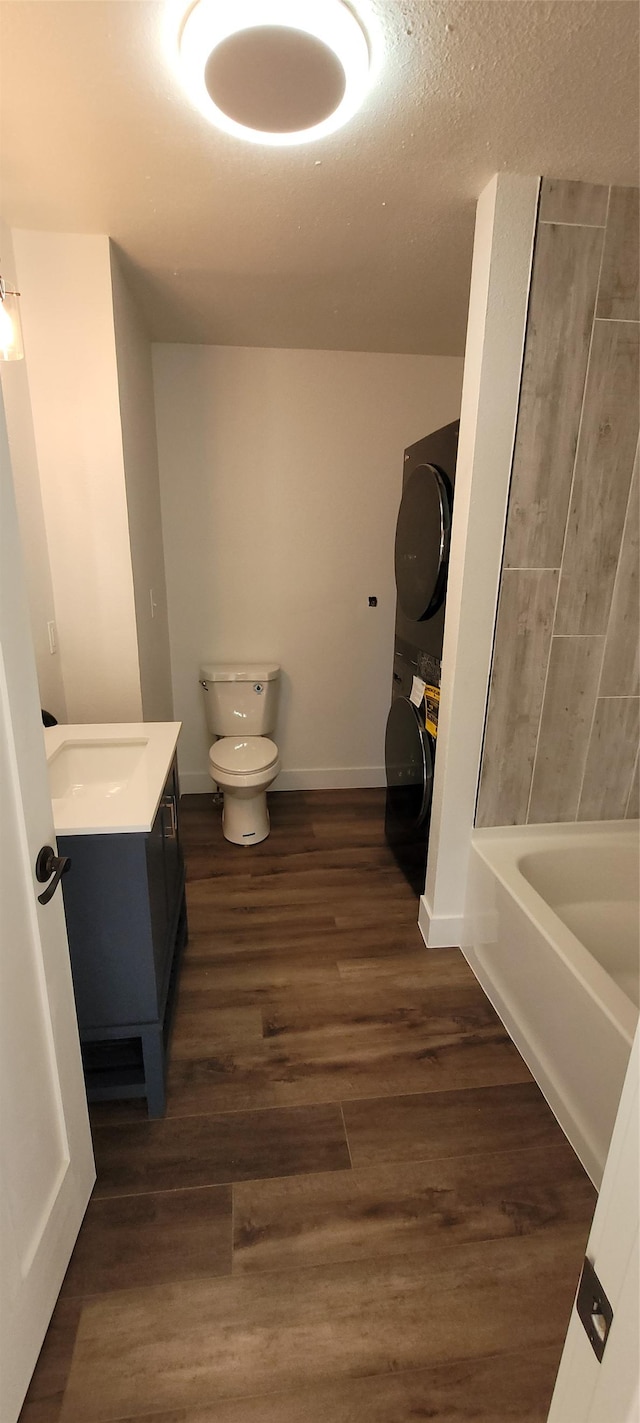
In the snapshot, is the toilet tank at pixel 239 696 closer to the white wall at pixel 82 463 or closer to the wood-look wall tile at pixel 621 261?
the white wall at pixel 82 463

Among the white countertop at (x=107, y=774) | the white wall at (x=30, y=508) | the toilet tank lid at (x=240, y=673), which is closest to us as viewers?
the white countertop at (x=107, y=774)

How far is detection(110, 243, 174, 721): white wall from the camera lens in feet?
6.67

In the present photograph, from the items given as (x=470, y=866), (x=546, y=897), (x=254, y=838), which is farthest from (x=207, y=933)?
(x=546, y=897)

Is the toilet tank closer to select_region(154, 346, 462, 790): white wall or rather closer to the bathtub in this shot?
select_region(154, 346, 462, 790): white wall

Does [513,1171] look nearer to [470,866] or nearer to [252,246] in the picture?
[470,866]

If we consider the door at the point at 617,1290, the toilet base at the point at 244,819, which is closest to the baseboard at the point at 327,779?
the toilet base at the point at 244,819

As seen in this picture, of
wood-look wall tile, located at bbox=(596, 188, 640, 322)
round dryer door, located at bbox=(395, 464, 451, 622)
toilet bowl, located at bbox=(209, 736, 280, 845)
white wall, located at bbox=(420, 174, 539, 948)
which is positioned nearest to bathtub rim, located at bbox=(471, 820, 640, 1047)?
white wall, located at bbox=(420, 174, 539, 948)

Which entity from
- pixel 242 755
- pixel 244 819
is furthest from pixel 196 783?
pixel 242 755

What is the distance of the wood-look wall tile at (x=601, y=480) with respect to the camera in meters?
1.63

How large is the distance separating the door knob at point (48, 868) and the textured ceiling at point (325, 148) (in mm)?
1456

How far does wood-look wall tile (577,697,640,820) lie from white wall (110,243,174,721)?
164 centimetres

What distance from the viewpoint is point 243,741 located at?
2869mm

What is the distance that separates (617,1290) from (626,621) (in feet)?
5.72

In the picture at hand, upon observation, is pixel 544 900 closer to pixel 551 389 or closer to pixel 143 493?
pixel 551 389
